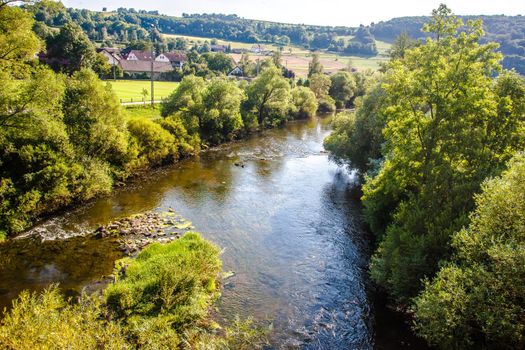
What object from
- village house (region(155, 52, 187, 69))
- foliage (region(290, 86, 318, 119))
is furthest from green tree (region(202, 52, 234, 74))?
foliage (region(290, 86, 318, 119))

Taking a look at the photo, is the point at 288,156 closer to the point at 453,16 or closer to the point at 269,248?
the point at 269,248

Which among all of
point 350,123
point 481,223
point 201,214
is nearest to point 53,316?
point 481,223

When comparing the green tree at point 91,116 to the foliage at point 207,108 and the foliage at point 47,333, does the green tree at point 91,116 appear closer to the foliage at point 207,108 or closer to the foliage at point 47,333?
the foliage at point 207,108

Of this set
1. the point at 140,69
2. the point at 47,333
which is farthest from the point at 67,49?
the point at 47,333

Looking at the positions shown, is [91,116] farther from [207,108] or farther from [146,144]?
[207,108]

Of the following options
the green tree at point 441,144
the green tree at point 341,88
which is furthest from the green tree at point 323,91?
the green tree at point 441,144

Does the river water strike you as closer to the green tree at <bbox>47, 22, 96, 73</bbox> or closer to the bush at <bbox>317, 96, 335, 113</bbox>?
the green tree at <bbox>47, 22, 96, 73</bbox>
